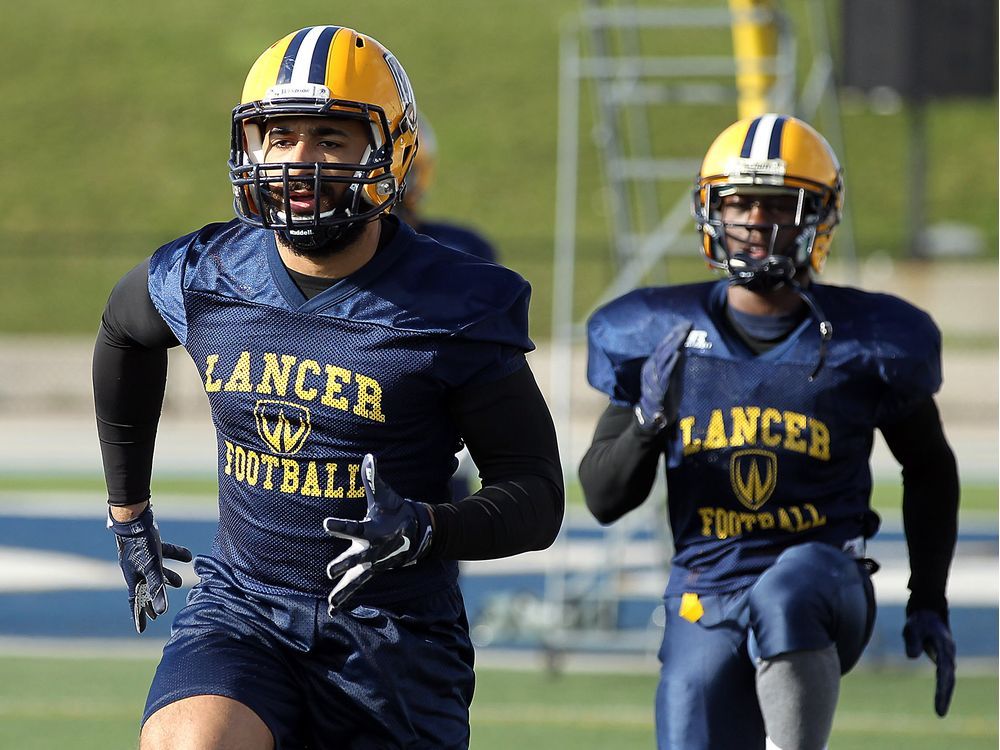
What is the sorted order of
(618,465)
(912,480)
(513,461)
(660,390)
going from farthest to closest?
(912,480) < (618,465) < (660,390) < (513,461)

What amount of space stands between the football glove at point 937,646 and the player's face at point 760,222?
91 centimetres

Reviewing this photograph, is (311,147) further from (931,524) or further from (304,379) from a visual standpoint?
(931,524)

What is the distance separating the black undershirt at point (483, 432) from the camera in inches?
108

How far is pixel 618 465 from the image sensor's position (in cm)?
369

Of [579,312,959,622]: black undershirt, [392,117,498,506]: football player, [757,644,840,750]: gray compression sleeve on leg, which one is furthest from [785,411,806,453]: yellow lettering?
[392,117,498,506]: football player

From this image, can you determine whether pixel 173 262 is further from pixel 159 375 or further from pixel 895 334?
pixel 895 334

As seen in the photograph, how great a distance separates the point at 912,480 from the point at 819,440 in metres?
0.32

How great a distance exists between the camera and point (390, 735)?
9.40 ft

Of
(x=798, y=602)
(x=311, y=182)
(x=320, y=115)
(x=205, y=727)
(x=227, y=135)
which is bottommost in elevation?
(x=205, y=727)

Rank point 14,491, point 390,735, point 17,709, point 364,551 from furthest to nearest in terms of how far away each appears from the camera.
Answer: point 14,491, point 17,709, point 390,735, point 364,551

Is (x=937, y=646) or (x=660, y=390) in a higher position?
(x=660, y=390)

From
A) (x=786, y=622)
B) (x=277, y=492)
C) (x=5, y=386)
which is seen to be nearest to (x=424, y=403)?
(x=277, y=492)

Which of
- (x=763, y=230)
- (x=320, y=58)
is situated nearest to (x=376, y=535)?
(x=320, y=58)

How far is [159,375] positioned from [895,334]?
5.33 feet
